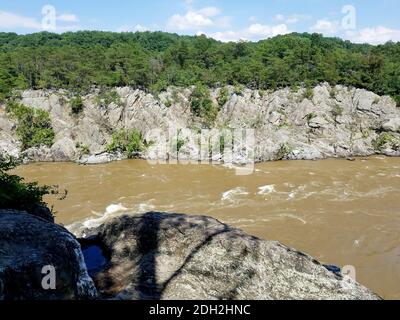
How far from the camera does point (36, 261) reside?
6.08 metres

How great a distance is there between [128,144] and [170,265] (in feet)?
123

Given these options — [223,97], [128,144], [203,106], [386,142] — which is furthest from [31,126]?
[386,142]

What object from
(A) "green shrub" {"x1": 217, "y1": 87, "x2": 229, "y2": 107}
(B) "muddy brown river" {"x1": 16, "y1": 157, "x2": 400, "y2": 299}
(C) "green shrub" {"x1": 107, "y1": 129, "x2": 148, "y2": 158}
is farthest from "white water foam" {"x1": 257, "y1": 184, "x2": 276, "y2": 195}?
(A) "green shrub" {"x1": 217, "y1": 87, "x2": 229, "y2": 107}

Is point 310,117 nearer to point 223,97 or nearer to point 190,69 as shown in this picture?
point 223,97

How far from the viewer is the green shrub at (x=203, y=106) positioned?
49688mm

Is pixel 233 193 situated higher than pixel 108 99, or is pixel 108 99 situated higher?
pixel 108 99

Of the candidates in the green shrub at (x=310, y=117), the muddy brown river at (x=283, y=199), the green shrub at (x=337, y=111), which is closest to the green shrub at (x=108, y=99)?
the muddy brown river at (x=283, y=199)

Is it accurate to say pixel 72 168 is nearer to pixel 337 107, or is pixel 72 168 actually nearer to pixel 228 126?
pixel 228 126

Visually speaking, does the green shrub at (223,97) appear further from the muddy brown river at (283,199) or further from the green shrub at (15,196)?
the green shrub at (15,196)

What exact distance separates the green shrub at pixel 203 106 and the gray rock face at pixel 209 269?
40.8 meters

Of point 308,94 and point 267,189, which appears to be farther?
point 308,94

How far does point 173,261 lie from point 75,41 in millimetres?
86904

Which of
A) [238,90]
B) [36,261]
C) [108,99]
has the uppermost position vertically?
[238,90]

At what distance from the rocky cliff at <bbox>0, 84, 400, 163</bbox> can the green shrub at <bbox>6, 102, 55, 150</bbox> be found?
2.69 ft
